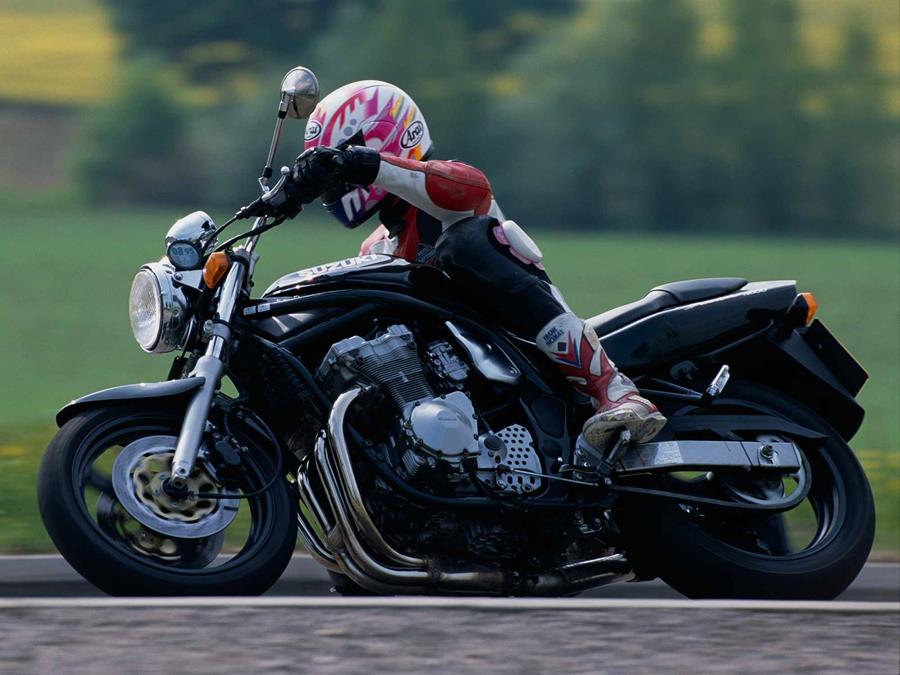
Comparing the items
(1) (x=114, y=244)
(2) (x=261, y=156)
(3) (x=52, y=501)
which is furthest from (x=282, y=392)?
(2) (x=261, y=156)

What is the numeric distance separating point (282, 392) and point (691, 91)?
59.3 metres

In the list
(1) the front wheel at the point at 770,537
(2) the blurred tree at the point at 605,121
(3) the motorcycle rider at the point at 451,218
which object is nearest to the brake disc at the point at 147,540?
(3) the motorcycle rider at the point at 451,218

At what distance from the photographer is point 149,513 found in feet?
14.7

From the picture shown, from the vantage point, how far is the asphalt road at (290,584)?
5422mm

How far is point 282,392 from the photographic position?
481cm

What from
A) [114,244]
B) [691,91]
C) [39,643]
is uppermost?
[691,91]

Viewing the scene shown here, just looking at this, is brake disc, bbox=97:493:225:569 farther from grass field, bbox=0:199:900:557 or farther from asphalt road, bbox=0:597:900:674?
grass field, bbox=0:199:900:557

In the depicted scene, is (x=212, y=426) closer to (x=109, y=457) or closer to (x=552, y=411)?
(x=552, y=411)

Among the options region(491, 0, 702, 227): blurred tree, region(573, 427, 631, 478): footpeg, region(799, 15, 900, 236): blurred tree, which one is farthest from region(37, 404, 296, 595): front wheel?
region(799, 15, 900, 236): blurred tree

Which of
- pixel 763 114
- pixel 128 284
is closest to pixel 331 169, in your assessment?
pixel 128 284

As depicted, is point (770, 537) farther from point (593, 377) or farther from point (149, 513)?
point (149, 513)

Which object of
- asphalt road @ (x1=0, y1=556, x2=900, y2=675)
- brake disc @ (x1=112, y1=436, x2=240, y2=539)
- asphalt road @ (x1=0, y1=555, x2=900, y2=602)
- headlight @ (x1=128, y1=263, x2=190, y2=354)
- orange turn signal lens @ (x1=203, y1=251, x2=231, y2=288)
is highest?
orange turn signal lens @ (x1=203, y1=251, x2=231, y2=288)

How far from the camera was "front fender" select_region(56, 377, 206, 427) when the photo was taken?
4535 millimetres

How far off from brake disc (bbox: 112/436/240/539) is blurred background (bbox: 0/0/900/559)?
31514mm
